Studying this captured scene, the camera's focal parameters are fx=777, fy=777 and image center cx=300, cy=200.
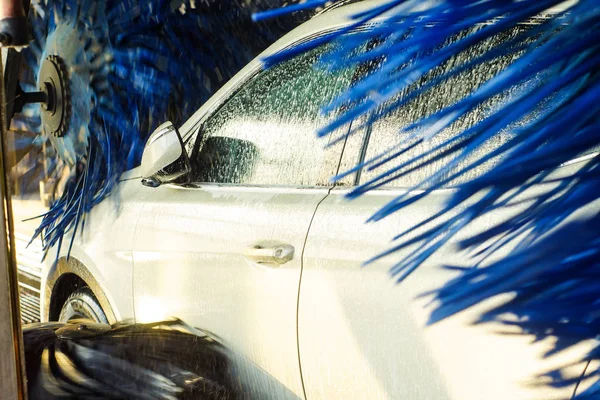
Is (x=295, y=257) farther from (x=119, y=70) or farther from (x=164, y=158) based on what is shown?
(x=119, y=70)

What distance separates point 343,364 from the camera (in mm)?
1215

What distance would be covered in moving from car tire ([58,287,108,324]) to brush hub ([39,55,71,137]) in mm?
399

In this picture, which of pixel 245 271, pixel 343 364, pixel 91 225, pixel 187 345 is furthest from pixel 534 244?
pixel 91 225

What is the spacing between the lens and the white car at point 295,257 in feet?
3.53

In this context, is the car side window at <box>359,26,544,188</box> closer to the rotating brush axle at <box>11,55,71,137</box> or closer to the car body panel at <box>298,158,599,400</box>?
the car body panel at <box>298,158,599,400</box>

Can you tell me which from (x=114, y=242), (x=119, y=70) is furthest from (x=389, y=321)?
(x=119, y=70)

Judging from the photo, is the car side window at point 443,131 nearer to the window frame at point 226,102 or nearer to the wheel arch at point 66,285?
the window frame at point 226,102

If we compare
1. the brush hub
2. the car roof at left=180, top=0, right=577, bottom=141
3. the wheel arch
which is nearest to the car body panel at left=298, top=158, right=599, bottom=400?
the car roof at left=180, top=0, right=577, bottom=141

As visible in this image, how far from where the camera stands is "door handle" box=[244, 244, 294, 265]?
1.27 metres

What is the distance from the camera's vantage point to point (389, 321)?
1.14 metres

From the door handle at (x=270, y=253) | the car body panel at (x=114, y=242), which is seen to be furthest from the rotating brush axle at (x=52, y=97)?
the door handle at (x=270, y=253)

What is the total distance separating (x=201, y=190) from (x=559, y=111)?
0.73 meters

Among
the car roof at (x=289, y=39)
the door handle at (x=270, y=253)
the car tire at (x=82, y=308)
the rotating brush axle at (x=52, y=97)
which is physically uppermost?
the car roof at (x=289, y=39)

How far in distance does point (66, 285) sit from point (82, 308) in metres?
0.08
